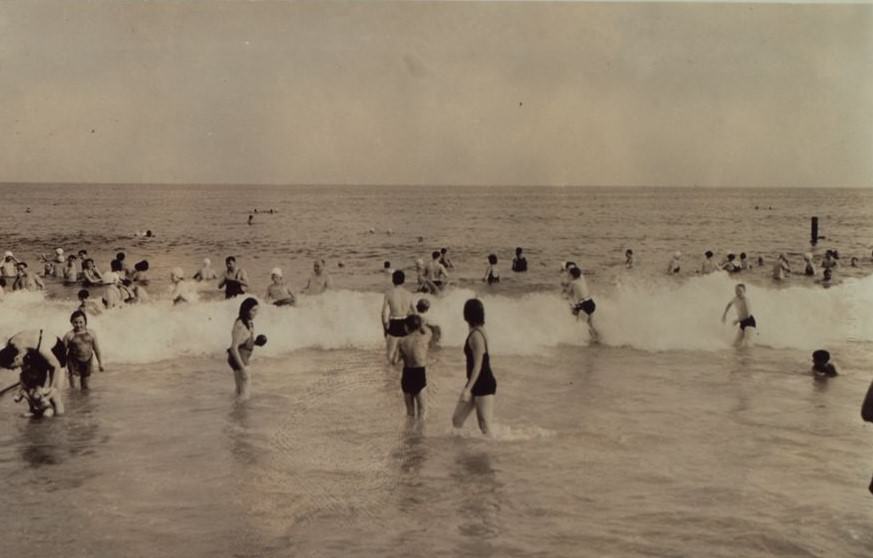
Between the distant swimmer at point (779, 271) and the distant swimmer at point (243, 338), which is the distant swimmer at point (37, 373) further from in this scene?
the distant swimmer at point (779, 271)

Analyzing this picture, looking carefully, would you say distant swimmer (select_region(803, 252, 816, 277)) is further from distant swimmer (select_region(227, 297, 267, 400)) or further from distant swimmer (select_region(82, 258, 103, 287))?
distant swimmer (select_region(227, 297, 267, 400))

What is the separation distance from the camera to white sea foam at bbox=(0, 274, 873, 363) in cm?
1465

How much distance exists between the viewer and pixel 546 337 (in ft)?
51.2

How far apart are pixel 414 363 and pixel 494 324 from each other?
7.89 metres

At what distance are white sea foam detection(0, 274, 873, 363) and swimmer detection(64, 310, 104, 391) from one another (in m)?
2.27

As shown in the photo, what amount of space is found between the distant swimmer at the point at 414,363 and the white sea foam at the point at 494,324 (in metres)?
5.46

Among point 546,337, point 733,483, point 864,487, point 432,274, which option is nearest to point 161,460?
point 733,483

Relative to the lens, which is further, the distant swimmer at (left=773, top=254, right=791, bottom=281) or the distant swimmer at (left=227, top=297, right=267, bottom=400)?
the distant swimmer at (left=773, top=254, right=791, bottom=281)

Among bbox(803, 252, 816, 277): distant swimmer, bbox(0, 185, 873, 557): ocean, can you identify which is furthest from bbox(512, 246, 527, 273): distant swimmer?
bbox(803, 252, 816, 277): distant swimmer

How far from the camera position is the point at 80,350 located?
10.9 metres

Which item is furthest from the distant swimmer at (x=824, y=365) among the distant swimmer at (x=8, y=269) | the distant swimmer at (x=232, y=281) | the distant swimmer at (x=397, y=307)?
the distant swimmer at (x=8, y=269)

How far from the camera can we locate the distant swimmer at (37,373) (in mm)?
9023

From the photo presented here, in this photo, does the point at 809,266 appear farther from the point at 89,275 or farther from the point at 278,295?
the point at 89,275

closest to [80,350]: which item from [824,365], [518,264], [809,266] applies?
[824,365]
